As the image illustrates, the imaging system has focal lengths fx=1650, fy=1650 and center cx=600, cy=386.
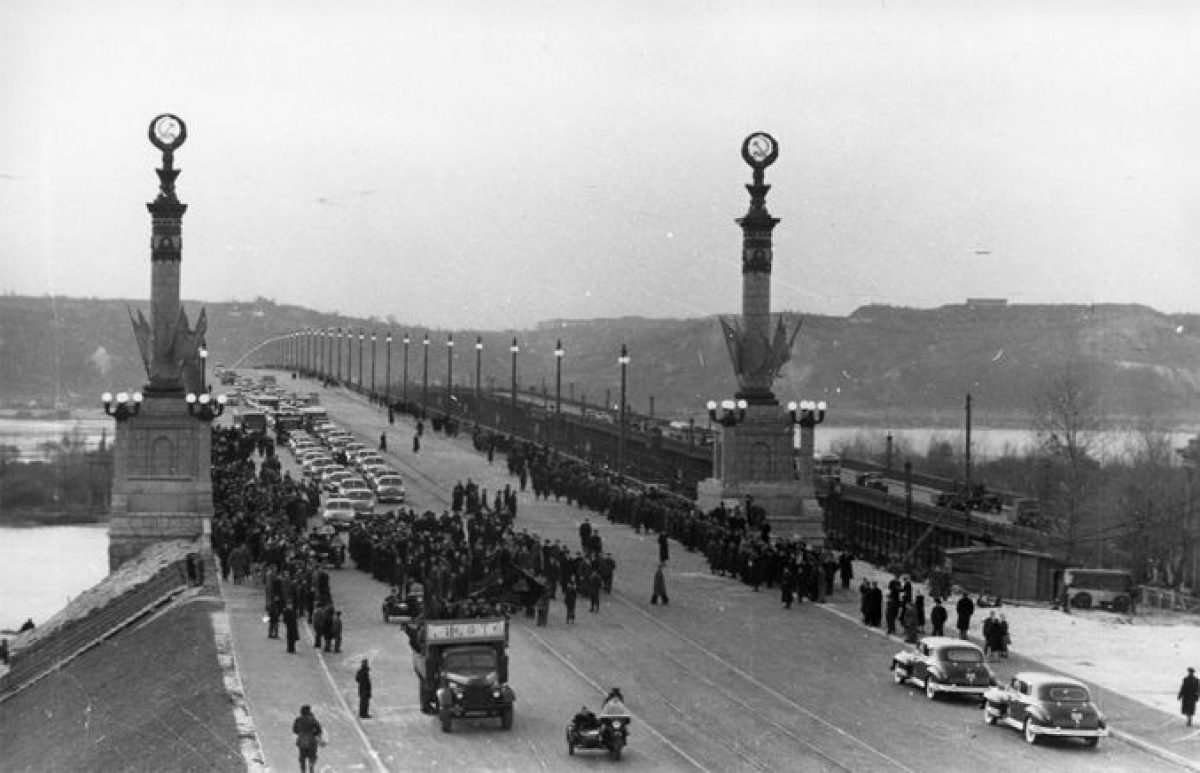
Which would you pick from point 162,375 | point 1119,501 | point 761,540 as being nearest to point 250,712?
point 761,540

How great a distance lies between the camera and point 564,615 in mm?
36500

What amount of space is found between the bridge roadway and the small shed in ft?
32.1

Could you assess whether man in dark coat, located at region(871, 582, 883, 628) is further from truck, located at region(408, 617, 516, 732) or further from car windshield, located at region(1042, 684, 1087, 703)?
truck, located at region(408, 617, 516, 732)

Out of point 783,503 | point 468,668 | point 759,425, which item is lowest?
point 468,668

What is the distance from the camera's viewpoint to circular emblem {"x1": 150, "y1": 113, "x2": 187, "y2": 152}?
54.5 metres

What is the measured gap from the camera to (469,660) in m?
26.1

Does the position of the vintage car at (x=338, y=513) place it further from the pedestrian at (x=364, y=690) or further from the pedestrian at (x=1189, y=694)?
the pedestrian at (x=1189, y=694)

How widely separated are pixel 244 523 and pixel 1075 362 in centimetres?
14064

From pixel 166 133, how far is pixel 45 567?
53.6 m

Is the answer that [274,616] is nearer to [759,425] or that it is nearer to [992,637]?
[992,637]

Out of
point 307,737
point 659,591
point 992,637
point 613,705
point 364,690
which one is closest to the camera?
point 307,737

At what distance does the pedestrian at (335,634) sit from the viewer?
31.6 metres

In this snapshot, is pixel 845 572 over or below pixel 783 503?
below

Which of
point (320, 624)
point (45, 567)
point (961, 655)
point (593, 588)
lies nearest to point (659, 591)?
point (593, 588)
